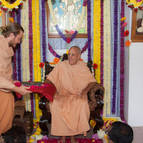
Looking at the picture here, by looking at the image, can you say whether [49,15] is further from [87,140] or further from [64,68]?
[87,140]

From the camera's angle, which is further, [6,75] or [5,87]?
[6,75]

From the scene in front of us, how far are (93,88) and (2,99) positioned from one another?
1.82 metres

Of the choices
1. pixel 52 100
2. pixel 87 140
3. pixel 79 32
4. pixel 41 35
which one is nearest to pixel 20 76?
pixel 41 35

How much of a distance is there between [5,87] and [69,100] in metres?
1.35

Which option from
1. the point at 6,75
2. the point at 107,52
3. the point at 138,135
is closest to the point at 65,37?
the point at 107,52

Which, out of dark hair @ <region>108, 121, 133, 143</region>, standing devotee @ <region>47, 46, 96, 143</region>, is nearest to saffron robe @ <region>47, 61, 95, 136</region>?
standing devotee @ <region>47, 46, 96, 143</region>

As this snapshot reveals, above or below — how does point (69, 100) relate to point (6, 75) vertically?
below

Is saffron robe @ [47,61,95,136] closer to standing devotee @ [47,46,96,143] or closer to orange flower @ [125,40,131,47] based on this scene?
standing devotee @ [47,46,96,143]

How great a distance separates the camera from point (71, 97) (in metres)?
4.20

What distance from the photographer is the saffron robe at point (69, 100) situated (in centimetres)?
384

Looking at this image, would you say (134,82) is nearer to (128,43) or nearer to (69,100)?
(128,43)

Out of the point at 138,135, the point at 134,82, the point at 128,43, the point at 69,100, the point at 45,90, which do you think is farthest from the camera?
the point at 134,82

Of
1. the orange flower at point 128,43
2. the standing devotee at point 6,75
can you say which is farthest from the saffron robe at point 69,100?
the orange flower at point 128,43

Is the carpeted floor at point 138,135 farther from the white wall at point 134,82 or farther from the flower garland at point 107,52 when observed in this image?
the flower garland at point 107,52
